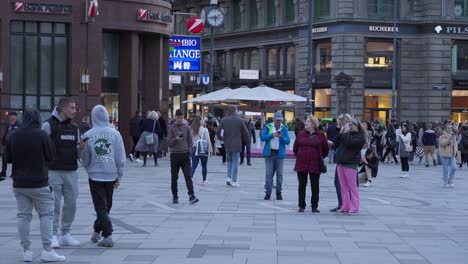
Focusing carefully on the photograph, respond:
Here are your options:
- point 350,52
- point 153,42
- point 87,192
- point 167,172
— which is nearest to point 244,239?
point 87,192

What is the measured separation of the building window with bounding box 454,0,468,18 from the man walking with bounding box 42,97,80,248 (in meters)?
48.0

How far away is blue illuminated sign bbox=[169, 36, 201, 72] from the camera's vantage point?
3769cm

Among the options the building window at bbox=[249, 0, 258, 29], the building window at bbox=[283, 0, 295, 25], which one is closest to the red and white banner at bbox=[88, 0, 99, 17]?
the building window at bbox=[283, 0, 295, 25]

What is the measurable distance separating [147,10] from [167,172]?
28.4 ft

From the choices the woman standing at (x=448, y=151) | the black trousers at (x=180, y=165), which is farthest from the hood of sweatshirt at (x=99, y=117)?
the woman standing at (x=448, y=151)

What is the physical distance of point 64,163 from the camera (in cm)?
1112

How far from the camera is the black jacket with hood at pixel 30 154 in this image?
10.0 metres

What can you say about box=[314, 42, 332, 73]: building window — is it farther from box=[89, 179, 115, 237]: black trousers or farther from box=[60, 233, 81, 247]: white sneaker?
box=[60, 233, 81, 247]: white sneaker

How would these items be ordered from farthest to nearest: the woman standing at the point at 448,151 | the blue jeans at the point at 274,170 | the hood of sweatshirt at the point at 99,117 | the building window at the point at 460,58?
the building window at the point at 460,58
the woman standing at the point at 448,151
the blue jeans at the point at 274,170
the hood of sweatshirt at the point at 99,117

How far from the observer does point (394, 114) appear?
2144 inches

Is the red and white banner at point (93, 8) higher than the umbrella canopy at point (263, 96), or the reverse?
the red and white banner at point (93, 8)

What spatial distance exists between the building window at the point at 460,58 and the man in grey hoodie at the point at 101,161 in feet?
155

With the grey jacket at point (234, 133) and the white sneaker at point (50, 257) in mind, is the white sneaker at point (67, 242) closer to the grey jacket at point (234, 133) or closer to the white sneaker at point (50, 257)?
the white sneaker at point (50, 257)

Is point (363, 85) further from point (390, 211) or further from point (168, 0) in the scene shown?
point (390, 211)
